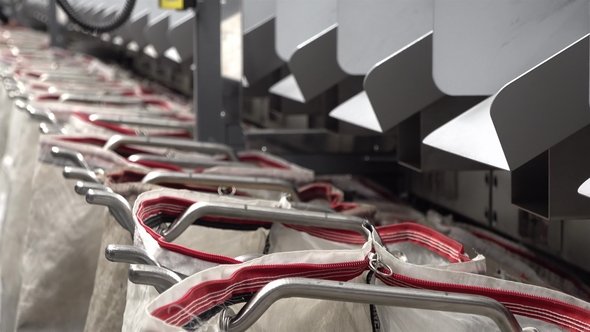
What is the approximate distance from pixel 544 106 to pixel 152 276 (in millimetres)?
512

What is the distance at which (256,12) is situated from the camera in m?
2.50

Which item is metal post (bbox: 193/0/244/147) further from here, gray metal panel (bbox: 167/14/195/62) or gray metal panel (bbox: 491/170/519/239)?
gray metal panel (bbox: 491/170/519/239)

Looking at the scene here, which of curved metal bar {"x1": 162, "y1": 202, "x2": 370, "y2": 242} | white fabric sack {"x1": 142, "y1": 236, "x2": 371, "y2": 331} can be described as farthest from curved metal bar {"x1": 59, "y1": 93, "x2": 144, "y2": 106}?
white fabric sack {"x1": 142, "y1": 236, "x2": 371, "y2": 331}

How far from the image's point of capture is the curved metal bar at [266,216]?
3.55 feet

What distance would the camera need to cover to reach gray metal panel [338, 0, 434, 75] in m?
1.46

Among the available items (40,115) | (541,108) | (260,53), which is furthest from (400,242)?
(260,53)

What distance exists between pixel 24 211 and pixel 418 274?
1.41 metres

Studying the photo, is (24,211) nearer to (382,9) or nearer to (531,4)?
(382,9)

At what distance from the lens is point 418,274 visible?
857 mm

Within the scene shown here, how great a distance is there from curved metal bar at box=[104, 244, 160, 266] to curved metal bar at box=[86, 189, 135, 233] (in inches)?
10.6

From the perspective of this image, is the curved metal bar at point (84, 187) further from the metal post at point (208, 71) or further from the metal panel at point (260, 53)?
the metal panel at point (260, 53)

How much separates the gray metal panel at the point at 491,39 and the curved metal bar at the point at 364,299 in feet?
1.39

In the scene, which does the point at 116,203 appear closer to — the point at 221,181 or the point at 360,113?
the point at 221,181

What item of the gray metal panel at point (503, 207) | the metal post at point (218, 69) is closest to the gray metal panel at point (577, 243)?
the gray metal panel at point (503, 207)
